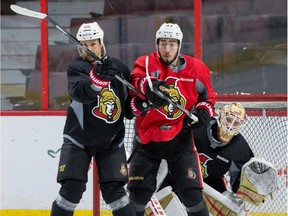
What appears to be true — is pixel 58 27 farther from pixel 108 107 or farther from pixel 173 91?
pixel 173 91

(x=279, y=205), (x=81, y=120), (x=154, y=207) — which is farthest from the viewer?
(x=279, y=205)

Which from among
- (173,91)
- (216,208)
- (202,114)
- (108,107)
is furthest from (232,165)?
(108,107)

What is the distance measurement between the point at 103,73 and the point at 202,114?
0.59 m

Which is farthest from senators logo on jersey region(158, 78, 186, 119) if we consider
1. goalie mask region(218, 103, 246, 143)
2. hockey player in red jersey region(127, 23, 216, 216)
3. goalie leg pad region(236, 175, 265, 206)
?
goalie leg pad region(236, 175, 265, 206)

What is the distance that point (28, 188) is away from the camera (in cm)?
569

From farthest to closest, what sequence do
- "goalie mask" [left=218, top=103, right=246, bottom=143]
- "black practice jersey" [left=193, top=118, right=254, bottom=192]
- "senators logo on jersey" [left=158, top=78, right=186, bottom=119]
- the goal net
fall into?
the goal net
"black practice jersey" [left=193, top=118, right=254, bottom=192]
"goalie mask" [left=218, top=103, right=246, bottom=143]
"senators logo on jersey" [left=158, top=78, right=186, bottom=119]

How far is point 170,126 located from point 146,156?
19 cm

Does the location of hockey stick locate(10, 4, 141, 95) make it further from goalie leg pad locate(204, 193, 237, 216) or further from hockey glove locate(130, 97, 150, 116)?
goalie leg pad locate(204, 193, 237, 216)

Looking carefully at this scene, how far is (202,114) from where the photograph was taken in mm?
4562

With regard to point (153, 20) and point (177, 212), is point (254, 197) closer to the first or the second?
point (177, 212)

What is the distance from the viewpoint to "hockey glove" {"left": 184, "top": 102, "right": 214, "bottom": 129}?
4.56 metres

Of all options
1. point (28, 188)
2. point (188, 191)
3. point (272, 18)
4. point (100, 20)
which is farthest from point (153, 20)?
point (188, 191)

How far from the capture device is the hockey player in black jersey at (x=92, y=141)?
4363 mm

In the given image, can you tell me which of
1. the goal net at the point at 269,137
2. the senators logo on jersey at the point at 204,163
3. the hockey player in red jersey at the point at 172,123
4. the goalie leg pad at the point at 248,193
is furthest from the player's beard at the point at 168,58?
the goal net at the point at 269,137
